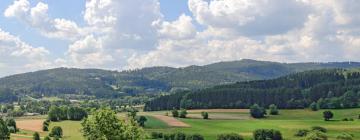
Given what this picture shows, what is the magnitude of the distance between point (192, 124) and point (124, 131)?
13506 cm

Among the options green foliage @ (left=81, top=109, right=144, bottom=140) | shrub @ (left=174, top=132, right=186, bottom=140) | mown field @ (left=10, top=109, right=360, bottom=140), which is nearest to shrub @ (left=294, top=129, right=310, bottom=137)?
mown field @ (left=10, top=109, right=360, bottom=140)

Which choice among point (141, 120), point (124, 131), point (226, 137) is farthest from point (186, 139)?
point (124, 131)

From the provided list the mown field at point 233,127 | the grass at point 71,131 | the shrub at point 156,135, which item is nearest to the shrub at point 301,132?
the mown field at point 233,127

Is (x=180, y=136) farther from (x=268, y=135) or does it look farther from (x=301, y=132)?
(x=301, y=132)

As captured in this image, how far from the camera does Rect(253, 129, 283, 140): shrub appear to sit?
147 meters

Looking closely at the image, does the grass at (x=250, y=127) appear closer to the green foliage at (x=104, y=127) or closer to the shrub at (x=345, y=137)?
the shrub at (x=345, y=137)

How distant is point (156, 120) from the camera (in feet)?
637

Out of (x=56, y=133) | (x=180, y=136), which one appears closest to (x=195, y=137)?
(x=180, y=136)

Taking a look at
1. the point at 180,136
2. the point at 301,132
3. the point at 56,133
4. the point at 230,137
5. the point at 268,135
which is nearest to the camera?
the point at 230,137

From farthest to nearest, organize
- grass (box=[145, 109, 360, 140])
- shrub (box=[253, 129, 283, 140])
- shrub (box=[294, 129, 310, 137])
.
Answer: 1. grass (box=[145, 109, 360, 140])
2. shrub (box=[294, 129, 310, 137])
3. shrub (box=[253, 129, 283, 140])

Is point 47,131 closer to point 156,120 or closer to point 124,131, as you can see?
point 156,120

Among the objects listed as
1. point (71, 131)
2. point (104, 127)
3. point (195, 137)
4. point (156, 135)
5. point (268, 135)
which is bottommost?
point (195, 137)

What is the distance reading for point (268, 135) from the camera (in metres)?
148

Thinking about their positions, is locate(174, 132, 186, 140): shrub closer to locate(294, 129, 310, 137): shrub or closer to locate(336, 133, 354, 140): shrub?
locate(294, 129, 310, 137): shrub
